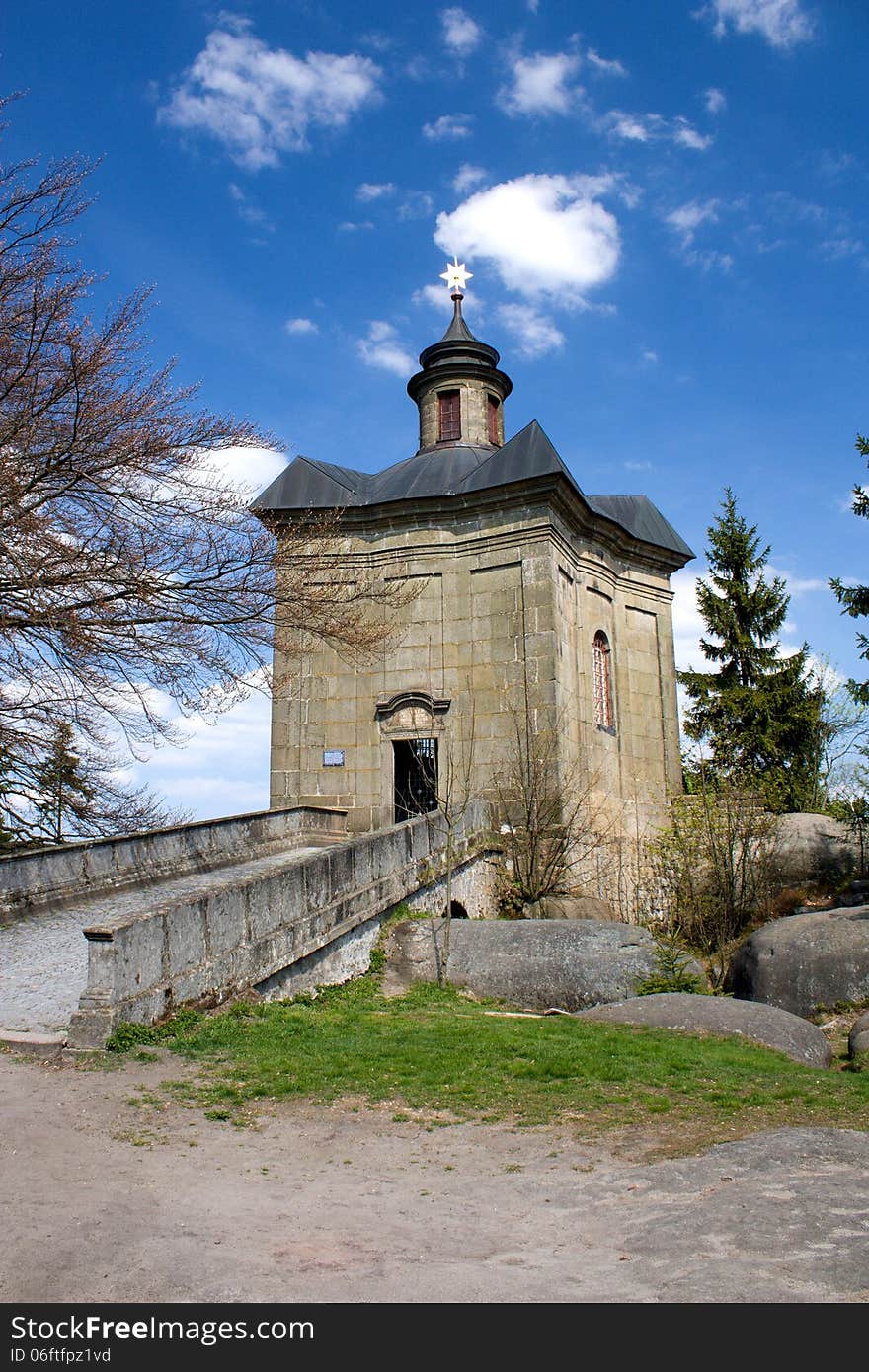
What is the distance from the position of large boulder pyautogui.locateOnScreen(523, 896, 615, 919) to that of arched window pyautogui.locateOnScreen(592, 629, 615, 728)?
543 centimetres

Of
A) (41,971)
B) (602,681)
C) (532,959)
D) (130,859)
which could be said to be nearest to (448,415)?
(602,681)

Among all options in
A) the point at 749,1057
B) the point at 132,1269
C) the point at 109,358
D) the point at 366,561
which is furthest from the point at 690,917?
the point at 132,1269

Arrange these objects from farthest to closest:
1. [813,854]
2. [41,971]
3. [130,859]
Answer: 1. [813,854]
2. [130,859]
3. [41,971]

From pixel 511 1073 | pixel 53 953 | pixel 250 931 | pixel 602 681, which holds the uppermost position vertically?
pixel 602 681

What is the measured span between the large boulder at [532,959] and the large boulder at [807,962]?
1.67 metres

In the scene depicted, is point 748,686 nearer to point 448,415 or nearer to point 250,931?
point 448,415

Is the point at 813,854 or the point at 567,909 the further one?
the point at 813,854

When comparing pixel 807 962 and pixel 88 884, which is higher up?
pixel 88 884

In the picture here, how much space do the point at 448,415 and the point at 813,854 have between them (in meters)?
13.7

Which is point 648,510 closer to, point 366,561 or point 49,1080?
point 366,561

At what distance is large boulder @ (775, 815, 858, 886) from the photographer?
18.2 meters

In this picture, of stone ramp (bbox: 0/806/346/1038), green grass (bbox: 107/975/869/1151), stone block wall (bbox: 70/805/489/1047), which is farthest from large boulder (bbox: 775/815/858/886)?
green grass (bbox: 107/975/869/1151)

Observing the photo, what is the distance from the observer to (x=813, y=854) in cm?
1855
